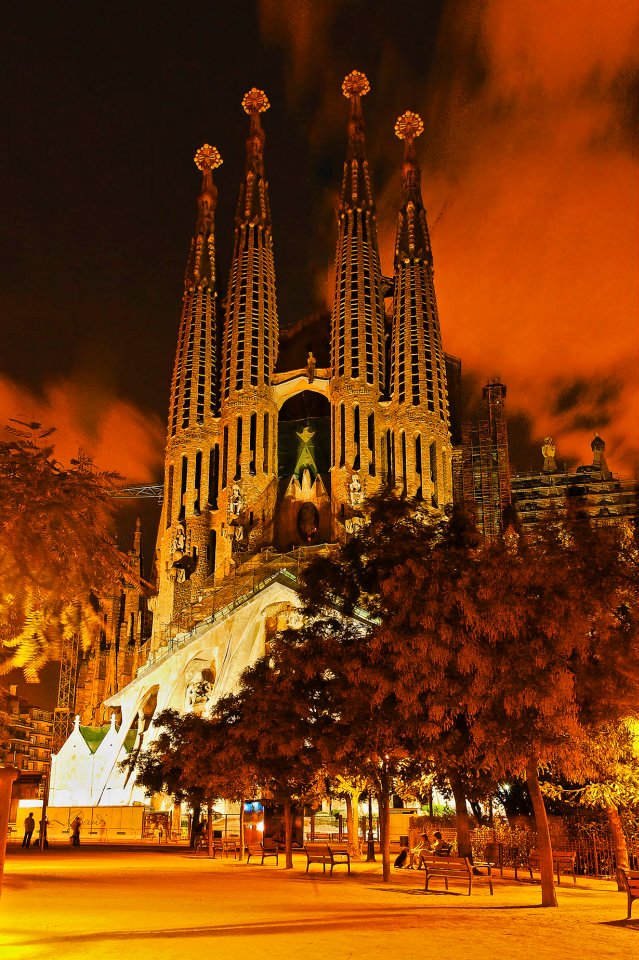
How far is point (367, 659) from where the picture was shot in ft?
70.6

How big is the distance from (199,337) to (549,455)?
3751 cm

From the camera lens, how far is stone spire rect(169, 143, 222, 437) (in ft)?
263

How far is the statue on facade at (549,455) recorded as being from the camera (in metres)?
96.6

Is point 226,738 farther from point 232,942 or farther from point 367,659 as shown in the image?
point 232,942

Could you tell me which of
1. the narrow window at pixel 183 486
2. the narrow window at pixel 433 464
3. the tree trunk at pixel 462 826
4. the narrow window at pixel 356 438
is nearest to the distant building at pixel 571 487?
the narrow window at pixel 433 464

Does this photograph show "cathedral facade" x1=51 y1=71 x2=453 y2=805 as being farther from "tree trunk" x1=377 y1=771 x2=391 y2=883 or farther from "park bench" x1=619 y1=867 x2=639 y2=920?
"park bench" x1=619 y1=867 x2=639 y2=920

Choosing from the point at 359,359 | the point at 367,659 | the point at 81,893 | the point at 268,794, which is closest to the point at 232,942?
the point at 81,893

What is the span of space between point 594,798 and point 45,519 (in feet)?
47.1

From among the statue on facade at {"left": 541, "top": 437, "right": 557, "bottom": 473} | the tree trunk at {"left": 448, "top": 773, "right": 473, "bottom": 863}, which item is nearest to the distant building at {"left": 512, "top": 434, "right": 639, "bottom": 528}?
the statue on facade at {"left": 541, "top": 437, "right": 557, "bottom": 473}

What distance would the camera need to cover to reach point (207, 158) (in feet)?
301

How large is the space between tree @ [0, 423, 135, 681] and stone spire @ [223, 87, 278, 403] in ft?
220

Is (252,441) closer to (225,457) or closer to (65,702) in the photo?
(225,457)

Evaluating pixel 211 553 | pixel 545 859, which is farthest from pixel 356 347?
pixel 545 859

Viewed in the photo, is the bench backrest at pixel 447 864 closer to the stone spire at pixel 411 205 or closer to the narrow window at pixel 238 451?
the narrow window at pixel 238 451
